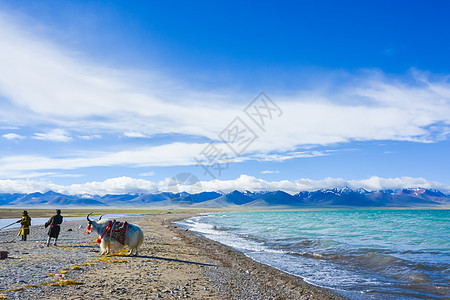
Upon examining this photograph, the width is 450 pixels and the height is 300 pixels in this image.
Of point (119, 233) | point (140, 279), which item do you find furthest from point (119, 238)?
point (140, 279)

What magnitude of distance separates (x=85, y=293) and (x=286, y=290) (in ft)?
24.3

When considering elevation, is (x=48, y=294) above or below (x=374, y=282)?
above

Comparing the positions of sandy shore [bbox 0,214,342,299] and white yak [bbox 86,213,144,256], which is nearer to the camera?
sandy shore [bbox 0,214,342,299]

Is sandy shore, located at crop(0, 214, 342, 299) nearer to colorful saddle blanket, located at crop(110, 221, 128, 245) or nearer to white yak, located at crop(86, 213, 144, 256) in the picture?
white yak, located at crop(86, 213, 144, 256)

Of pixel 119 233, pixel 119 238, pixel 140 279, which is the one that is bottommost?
pixel 140 279

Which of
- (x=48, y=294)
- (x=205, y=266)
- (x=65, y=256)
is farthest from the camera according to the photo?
(x=205, y=266)

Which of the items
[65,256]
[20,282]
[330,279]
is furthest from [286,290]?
[65,256]

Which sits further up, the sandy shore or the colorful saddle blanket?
the colorful saddle blanket

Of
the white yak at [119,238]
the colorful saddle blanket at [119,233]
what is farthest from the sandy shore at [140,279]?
the colorful saddle blanket at [119,233]

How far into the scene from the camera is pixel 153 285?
407 inches

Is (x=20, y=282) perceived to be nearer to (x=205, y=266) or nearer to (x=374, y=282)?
(x=205, y=266)

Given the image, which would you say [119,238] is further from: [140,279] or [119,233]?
[140,279]

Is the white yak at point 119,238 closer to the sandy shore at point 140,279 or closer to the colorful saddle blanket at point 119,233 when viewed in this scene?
the colorful saddle blanket at point 119,233

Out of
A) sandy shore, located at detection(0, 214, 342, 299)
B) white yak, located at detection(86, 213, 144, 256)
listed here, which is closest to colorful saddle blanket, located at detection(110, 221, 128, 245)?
white yak, located at detection(86, 213, 144, 256)
